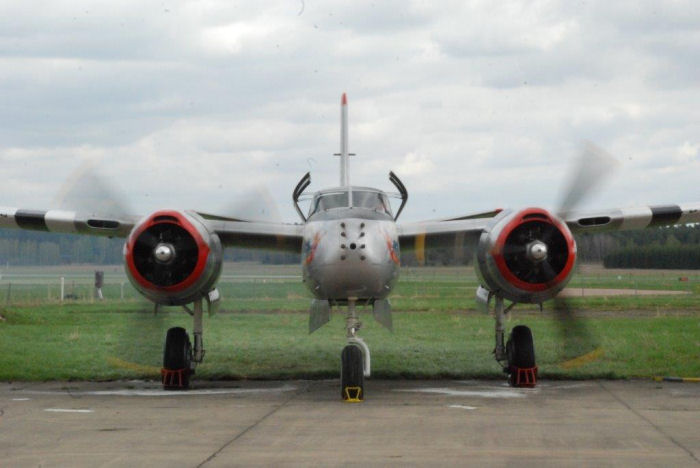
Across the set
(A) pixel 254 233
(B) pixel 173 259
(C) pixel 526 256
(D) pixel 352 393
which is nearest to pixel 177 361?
(B) pixel 173 259

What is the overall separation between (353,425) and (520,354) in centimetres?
553

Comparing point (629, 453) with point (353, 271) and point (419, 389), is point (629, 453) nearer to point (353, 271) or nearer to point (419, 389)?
point (353, 271)

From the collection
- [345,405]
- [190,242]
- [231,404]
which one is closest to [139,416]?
[231,404]

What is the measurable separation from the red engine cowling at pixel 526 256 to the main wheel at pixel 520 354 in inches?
35.6

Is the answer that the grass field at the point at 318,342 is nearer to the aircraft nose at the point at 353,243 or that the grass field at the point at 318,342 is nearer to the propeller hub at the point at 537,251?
the propeller hub at the point at 537,251

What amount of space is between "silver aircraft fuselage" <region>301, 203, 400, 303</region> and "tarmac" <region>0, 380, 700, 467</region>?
1599 millimetres

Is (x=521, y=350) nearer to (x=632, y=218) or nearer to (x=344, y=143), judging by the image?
(x=632, y=218)

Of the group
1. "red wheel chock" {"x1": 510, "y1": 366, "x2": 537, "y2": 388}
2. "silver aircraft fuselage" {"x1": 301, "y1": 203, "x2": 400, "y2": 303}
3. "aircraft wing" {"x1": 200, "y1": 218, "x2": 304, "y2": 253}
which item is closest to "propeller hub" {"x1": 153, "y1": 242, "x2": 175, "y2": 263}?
"aircraft wing" {"x1": 200, "y1": 218, "x2": 304, "y2": 253}

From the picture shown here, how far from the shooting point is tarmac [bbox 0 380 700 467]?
31.2 feet

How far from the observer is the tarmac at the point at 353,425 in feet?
31.2

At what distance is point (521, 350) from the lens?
16.5m

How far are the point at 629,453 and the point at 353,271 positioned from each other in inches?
220

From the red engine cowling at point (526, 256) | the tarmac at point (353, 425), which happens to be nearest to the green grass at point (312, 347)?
the tarmac at point (353, 425)

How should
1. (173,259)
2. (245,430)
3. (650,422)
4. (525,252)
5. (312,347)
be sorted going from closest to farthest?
1. (245,430)
2. (650,422)
3. (173,259)
4. (525,252)
5. (312,347)
